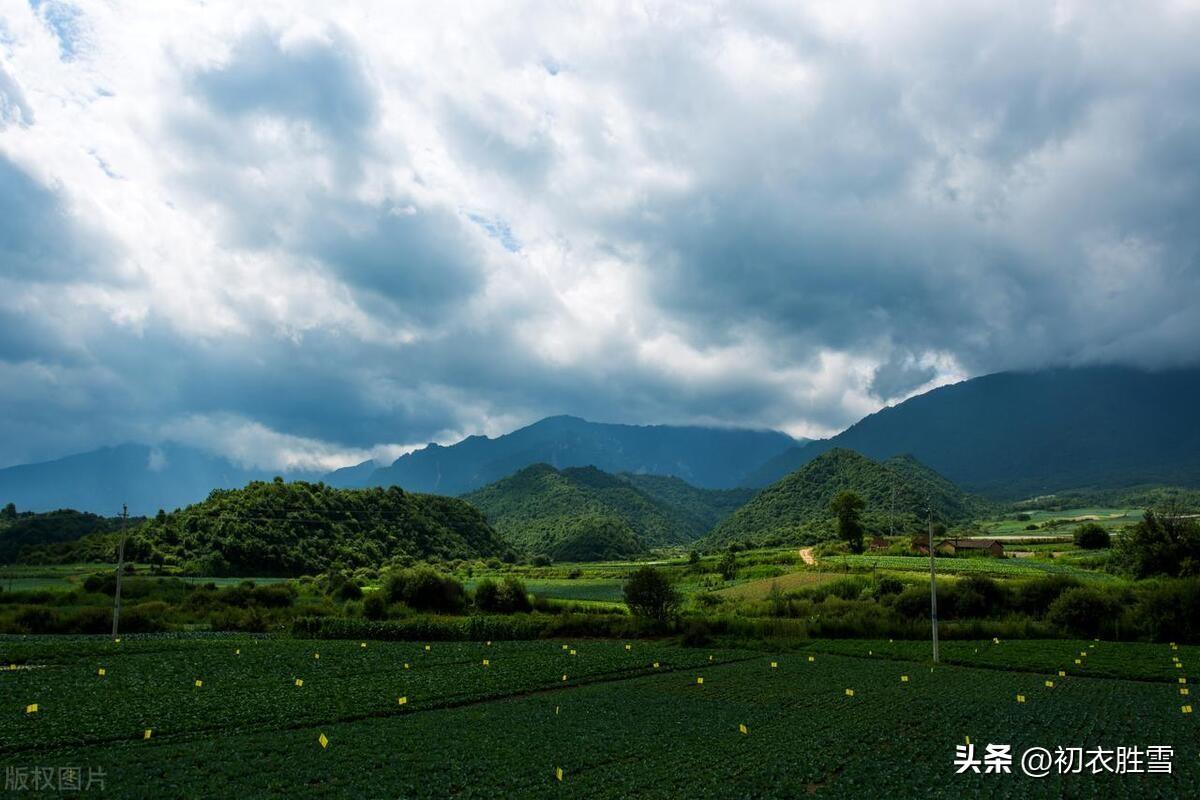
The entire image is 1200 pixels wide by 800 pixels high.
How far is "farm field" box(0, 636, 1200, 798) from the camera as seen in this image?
17.0 meters

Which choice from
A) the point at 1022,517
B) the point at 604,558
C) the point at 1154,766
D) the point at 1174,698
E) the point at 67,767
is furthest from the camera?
the point at 1022,517

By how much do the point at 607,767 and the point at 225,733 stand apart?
12217 mm

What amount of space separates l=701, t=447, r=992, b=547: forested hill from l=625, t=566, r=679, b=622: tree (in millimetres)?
89204

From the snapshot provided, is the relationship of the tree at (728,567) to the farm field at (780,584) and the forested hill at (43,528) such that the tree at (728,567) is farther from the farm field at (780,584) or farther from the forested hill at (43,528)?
the forested hill at (43,528)

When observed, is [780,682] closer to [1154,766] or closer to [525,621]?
[1154,766]

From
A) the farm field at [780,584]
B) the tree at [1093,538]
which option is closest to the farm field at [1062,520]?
the tree at [1093,538]

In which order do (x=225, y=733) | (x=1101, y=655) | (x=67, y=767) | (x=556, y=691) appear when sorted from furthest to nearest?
1. (x=1101, y=655)
2. (x=556, y=691)
3. (x=225, y=733)
4. (x=67, y=767)

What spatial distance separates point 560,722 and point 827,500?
157 m

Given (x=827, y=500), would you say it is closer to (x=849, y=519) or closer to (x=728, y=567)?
(x=849, y=519)

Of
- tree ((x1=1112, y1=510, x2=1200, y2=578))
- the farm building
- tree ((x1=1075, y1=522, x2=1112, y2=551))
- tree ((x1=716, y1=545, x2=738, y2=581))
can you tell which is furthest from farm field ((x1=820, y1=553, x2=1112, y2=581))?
tree ((x1=1075, y1=522, x2=1112, y2=551))

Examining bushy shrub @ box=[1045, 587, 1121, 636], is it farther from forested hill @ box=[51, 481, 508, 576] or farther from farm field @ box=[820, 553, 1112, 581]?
forested hill @ box=[51, 481, 508, 576]

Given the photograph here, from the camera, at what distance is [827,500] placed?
170 m

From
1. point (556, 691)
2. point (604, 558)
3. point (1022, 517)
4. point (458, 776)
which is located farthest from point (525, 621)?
point (1022, 517)

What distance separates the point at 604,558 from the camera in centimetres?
15275
